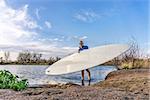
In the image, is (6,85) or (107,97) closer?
(107,97)

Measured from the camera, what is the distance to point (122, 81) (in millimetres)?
10633

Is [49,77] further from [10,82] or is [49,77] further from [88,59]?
[10,82]

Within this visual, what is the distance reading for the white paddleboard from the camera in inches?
405

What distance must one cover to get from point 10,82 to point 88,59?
8.96 feet

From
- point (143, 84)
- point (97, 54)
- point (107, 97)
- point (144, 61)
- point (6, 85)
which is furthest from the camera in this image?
point (144, 61)

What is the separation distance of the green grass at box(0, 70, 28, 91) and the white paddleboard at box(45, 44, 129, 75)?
6.35 feet

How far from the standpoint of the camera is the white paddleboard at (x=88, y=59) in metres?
10.3

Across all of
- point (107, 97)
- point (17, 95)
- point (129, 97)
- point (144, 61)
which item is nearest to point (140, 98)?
point (129, 97)

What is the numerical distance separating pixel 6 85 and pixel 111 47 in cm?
363

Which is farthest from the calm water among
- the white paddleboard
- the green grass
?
the green grass

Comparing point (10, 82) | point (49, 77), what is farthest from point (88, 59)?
point (49, 77)

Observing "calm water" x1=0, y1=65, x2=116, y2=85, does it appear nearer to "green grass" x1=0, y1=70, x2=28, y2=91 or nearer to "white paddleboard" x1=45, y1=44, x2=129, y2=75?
"white paddleboard" x1=45, y1=44, x2=129, y2=75

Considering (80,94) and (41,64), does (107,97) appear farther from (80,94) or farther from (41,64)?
(41,64)

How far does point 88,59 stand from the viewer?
10.6m
